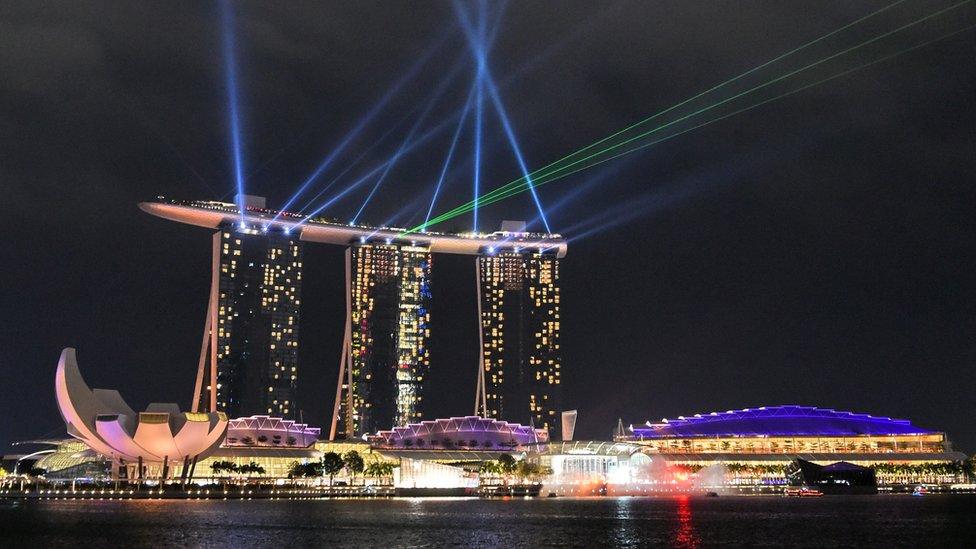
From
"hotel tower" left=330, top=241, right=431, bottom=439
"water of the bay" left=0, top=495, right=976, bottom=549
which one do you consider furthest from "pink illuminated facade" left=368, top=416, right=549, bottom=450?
"water of the bay" left=0, top=495, right=976, bottom=549

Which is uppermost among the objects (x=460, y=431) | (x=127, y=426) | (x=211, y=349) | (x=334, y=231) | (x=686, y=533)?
(x=334, y=231)

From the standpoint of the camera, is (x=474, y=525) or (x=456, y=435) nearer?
(x=474, y=525)

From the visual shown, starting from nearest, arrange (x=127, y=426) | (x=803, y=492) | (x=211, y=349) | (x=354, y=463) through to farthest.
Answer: (x=127, y=426) → (x=803, y=492) → (x=354, y=463) → (x=211, y=349)

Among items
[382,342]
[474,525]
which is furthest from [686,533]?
[382,342]

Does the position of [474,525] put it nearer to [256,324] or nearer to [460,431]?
[460,431]

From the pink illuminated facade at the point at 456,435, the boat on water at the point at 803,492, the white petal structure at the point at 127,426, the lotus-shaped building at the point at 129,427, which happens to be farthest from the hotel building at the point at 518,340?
the white petal structure at the point at 127,426

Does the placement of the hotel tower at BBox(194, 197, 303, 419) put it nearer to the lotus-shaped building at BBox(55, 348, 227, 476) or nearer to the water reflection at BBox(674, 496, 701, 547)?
the lotus-shaped building at BBox(55, 348, 227, 476)

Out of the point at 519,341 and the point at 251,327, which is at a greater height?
the point at 251,327
